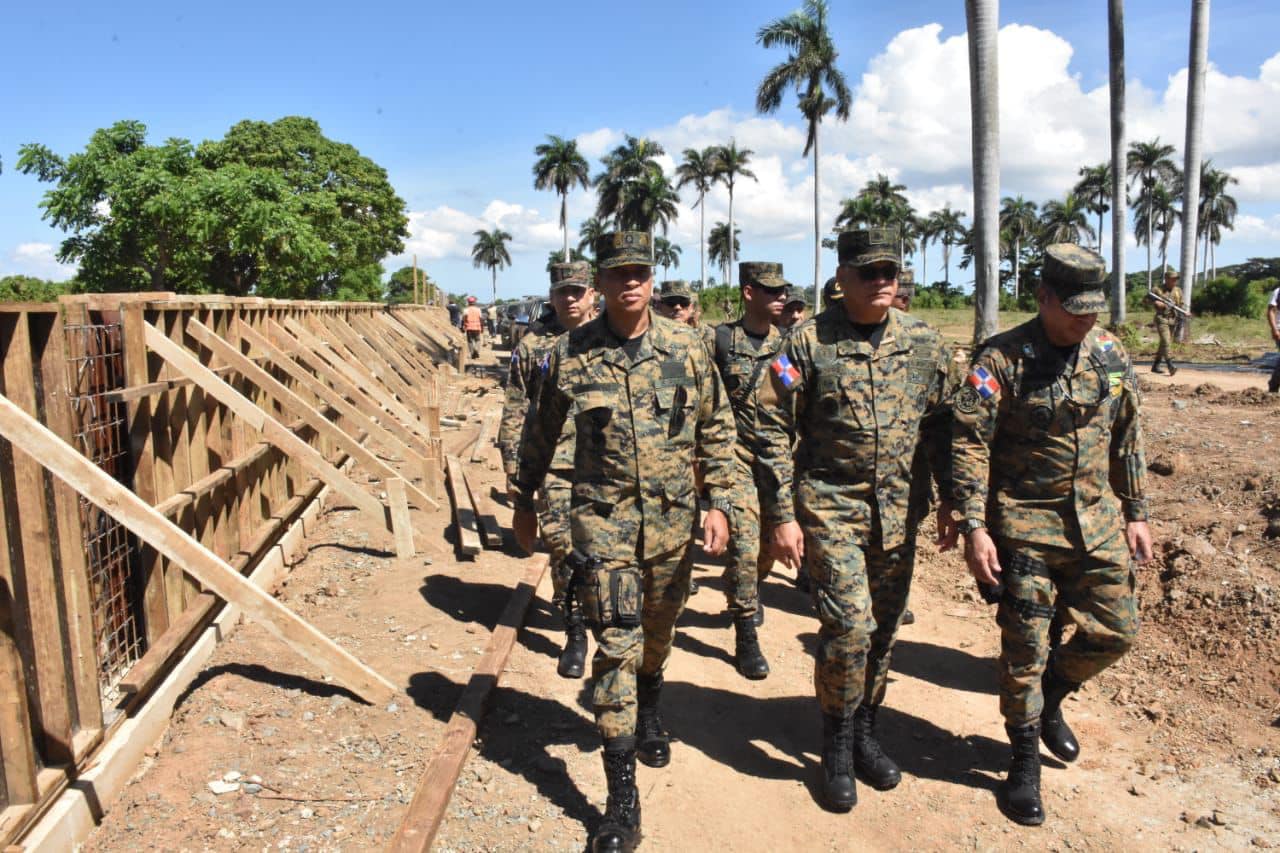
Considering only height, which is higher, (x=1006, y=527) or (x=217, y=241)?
(x=217, y=241)

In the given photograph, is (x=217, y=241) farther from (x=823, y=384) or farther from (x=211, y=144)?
(x=823, y=384)

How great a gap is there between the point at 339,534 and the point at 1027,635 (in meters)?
5.61

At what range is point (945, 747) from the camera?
4.11 metres

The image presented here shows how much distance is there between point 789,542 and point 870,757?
1044 millimetres

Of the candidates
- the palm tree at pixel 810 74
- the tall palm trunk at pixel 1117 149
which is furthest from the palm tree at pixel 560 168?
the tall palm trunk at pixel 1117 149

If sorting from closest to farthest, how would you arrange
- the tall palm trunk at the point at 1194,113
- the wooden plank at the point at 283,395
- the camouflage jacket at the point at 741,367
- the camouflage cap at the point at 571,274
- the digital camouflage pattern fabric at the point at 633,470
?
the digital camouflage pattern fabric at the point at 633,470
the camouflage jacket at the point at 741,367
the wooden plank at the point at 283,395
the camouflage cap at the point at 571,274
the tall palm trunk at the point at 1194,113

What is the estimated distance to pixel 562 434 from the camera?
14.9ft

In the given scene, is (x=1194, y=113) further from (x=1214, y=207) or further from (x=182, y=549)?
(x=1214, y=207)

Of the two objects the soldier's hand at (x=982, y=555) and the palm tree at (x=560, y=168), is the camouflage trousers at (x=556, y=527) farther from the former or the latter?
the palm tree at (x=560, y=168)

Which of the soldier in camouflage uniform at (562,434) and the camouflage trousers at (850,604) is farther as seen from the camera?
the soldier in camouflage uniform at (562,434)

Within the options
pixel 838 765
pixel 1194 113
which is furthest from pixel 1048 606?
pixel 1194 113

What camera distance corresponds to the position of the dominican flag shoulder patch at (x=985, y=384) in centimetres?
355

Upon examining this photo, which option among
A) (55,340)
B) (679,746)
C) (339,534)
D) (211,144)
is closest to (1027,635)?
(679,746)

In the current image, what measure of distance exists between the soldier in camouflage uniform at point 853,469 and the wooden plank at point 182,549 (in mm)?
2080
